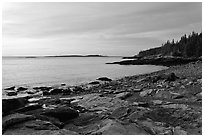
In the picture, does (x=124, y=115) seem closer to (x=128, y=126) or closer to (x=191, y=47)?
(x=128, y=126)

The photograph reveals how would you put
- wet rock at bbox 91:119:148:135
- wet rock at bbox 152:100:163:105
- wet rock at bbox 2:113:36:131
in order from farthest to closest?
wet rock at bbox 152:100:163:105 < wet rock at bbox 2:113:36:131 < wet rock at bbox 91:119:148:135

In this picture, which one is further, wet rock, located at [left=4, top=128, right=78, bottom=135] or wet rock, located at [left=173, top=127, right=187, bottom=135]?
wet rock, located at [left=173, top=127, right=187, bottom=135]

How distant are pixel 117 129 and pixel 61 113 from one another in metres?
3.12

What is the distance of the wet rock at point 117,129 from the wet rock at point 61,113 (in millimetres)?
2056

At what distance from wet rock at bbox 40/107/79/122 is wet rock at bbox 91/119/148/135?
206 centimetres

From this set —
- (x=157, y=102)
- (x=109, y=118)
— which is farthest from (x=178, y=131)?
(x=157, y=102)

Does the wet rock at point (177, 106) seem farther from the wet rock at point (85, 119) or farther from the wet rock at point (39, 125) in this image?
the wet rock at point (39, 125)

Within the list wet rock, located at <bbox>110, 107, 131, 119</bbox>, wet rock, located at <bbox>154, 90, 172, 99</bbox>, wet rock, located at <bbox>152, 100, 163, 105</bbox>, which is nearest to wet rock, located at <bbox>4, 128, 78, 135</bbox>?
wet rock, located at <bbox>110, 107, 131, 119</bbox>

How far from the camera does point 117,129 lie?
8.26m

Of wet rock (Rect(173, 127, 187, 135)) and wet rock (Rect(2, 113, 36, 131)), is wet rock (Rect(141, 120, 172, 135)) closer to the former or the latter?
wet rock (Rect(173, 127, 187, 135))

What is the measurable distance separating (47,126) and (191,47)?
306 feet

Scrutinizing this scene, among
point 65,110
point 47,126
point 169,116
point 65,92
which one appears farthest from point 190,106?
point 65,92

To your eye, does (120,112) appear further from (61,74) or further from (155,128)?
(61,74)

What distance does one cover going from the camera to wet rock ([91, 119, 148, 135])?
8.07m
